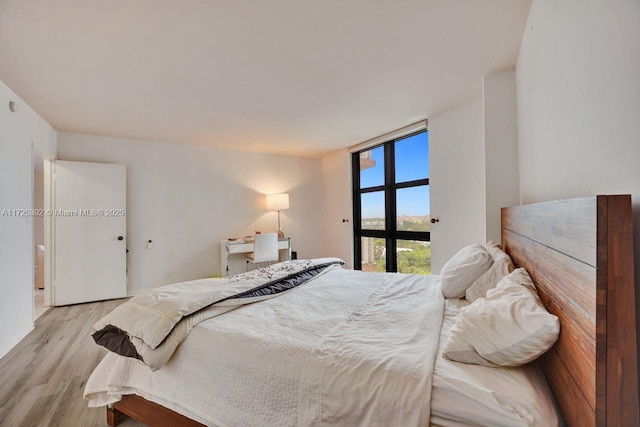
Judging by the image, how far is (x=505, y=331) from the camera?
36.5 inches

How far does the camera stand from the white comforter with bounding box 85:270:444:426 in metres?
0.97

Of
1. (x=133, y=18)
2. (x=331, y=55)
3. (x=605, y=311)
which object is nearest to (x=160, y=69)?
(x=133, y=18)

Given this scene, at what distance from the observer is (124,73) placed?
Result: 226cm

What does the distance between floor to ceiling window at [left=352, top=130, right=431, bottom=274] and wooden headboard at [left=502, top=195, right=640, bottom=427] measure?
2.82m

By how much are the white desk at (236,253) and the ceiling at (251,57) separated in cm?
193

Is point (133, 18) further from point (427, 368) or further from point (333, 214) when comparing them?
point (333, 214)

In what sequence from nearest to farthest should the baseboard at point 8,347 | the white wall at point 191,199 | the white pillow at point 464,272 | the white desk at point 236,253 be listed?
the white pillow at point 464,272, the baseboard at point 8,347, the white wall at point 191,199, the white desk at point 236,253

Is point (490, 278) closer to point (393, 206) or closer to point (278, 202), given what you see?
point (393, 206)

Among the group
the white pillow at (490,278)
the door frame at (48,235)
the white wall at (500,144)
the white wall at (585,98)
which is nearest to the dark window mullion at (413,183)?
the white wall at (500,144)

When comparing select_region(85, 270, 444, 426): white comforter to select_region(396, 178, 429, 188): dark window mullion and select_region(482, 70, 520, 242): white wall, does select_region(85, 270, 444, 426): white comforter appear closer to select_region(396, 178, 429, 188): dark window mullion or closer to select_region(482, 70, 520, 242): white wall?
select_region(482, 70, 520, 242): white wall

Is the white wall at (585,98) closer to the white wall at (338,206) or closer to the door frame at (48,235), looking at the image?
the white wall at (338,206)

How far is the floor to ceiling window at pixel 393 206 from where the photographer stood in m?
3.74

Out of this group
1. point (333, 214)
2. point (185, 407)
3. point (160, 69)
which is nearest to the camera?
point (185, 407)

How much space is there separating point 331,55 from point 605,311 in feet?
6.70
